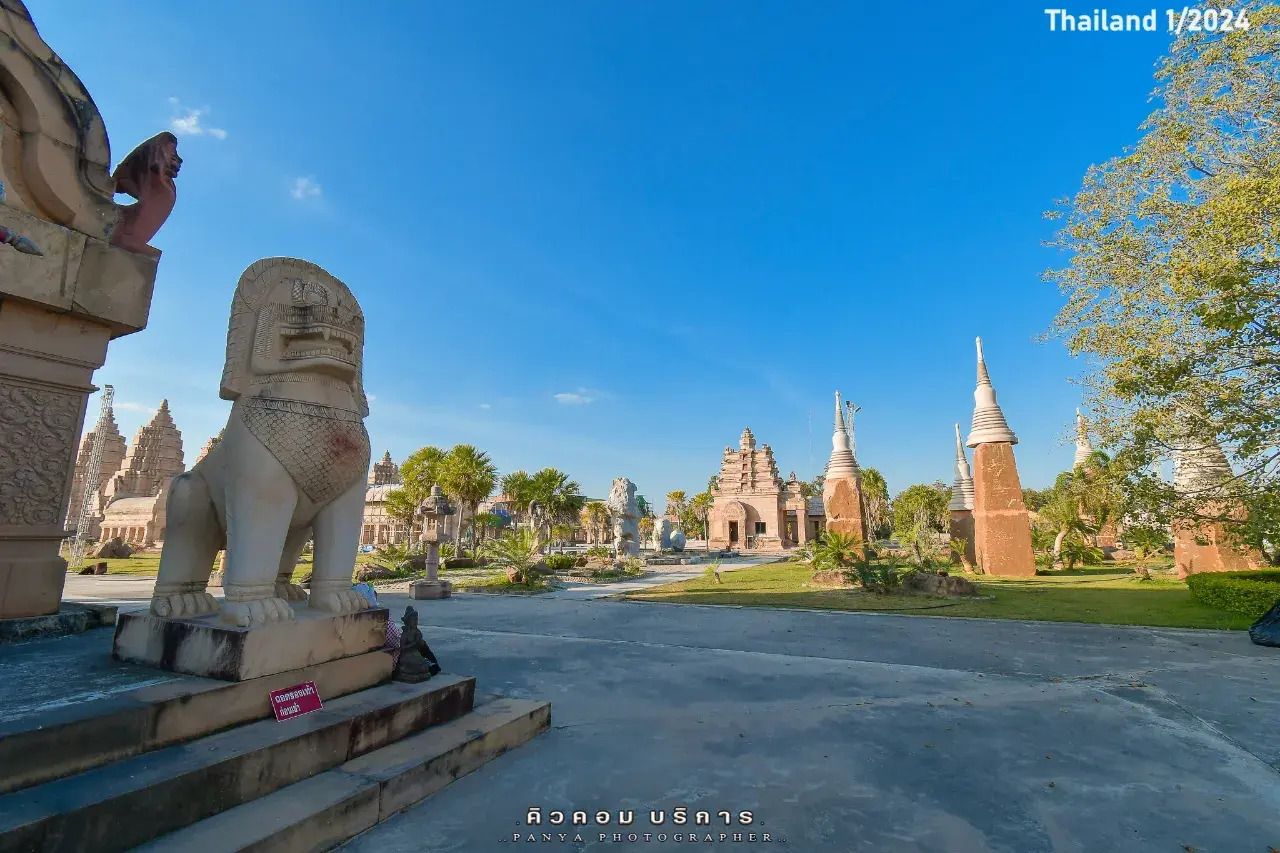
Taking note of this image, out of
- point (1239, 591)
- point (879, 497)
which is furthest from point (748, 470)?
point (1239, 591)

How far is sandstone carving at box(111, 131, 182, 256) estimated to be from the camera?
487cm

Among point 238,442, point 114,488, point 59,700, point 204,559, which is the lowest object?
point 59,700

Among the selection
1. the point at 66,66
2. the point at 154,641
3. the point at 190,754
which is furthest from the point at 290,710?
the point at 66,66

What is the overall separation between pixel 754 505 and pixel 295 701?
43.9 m

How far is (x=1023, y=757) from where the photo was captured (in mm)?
3283

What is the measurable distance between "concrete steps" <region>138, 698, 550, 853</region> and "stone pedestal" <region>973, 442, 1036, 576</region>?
19590 mm

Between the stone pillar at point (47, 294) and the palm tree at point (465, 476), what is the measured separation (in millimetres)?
26108

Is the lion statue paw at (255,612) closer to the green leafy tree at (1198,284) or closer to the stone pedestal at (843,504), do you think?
the green leafy tree at (1198,284)

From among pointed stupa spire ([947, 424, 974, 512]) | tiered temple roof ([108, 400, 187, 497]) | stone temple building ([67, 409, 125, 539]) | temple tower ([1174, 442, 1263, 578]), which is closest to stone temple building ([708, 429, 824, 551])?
pointed stupa spire ([947, 424, 974, 512])

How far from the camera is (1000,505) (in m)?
18.4

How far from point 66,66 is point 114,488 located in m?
51.4

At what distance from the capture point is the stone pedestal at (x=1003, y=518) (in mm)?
18281

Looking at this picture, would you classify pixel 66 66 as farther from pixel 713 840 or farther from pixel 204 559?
pixel 713 840

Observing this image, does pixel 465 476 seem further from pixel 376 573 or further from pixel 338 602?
pixel 338 602
